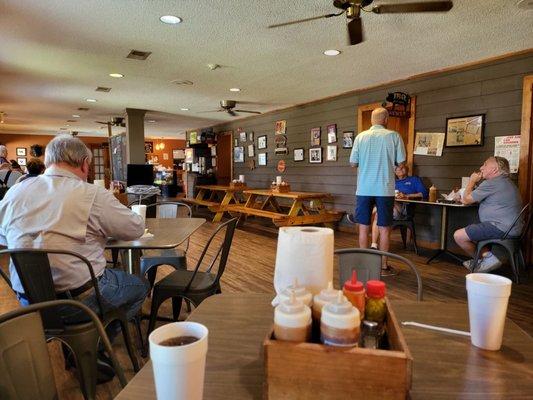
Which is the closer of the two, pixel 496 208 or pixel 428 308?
pixel 428 308

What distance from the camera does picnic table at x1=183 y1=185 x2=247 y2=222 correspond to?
7.44 metres

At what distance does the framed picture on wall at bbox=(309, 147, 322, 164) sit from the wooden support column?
3.65m

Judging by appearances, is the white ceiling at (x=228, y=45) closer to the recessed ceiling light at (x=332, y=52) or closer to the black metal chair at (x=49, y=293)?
the recessed ceiling light at (x=332, y=52)

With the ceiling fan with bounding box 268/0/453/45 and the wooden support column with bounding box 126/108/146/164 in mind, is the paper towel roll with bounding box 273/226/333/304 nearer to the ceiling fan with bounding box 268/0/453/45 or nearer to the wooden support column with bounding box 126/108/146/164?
the ceiling fan with bounding box 268/0/453/45

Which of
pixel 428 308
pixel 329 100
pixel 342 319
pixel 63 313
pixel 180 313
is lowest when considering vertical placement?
pixel 180 313

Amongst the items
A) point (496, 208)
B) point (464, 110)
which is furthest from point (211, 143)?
point (496, 208)

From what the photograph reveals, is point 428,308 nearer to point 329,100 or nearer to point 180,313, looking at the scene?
point 180,313

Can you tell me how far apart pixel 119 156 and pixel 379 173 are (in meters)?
6.97

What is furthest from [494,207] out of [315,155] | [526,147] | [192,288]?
[315,155]

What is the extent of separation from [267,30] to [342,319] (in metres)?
3.30

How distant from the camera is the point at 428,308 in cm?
122

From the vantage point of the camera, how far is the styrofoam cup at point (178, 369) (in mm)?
589

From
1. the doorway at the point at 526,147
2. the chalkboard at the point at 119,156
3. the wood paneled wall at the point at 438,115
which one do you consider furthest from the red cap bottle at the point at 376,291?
the chalkboard at the point at 119,156

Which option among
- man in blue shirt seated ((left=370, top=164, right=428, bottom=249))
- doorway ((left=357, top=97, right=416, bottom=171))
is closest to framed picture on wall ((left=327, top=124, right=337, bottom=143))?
doorway ((left=357, top=97, right=416, bottom=171))
